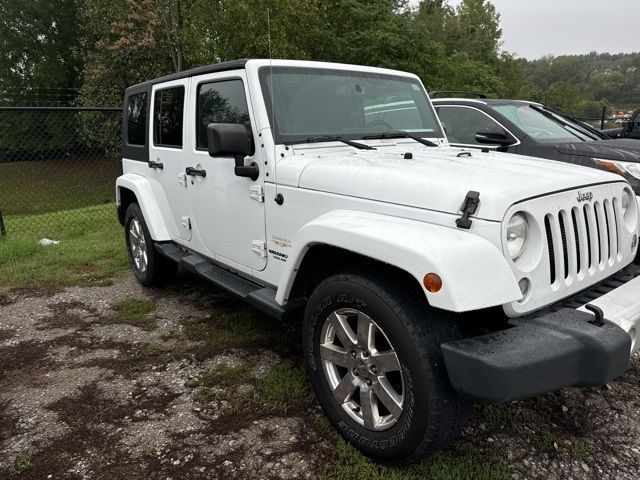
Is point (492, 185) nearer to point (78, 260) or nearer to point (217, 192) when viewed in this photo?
point (217, 192)

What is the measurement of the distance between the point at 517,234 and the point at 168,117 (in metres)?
3.19

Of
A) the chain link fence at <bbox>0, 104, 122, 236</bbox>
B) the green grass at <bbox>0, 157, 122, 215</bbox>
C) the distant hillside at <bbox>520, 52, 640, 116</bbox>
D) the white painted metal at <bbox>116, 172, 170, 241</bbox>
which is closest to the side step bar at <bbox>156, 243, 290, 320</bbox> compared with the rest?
the white painted metal at <bbox>116, 172, 170, 241</bbox>

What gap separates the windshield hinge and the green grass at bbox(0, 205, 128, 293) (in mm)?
4440

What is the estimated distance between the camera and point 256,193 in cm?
309

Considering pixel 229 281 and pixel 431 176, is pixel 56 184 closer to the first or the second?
pixel 229 281

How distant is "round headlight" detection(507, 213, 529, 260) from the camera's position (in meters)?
2.11

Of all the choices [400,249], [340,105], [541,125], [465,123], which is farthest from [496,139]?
[400,249]

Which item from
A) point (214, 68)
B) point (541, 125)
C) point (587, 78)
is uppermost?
point (587, 78)

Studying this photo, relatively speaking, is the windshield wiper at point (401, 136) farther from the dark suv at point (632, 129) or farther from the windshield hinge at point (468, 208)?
the dark suv at point (632, 129)

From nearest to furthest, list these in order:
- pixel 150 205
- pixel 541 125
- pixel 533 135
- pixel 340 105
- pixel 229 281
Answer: pixel 340 105 → pixel 229 281 → pixel 150 205 → pixel 533 135 → pixel 541 125

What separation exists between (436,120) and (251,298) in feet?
6.64

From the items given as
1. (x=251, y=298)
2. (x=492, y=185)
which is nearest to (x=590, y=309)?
(x=492, y=185)

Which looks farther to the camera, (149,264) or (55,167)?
(55,167)

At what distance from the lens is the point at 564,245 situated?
2.29 metres
